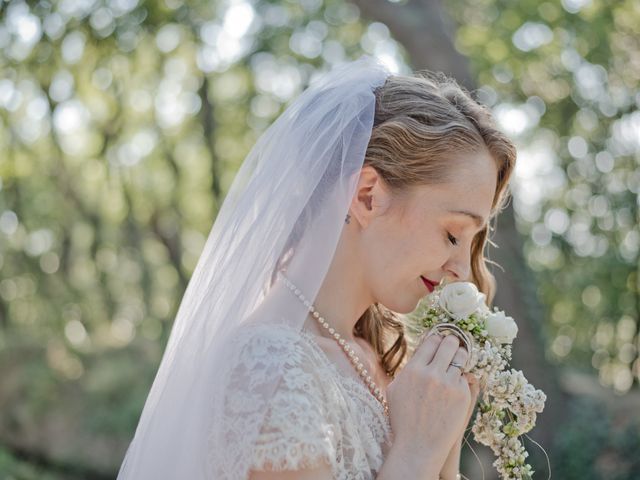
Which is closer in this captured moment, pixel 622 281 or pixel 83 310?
pixel 622 281

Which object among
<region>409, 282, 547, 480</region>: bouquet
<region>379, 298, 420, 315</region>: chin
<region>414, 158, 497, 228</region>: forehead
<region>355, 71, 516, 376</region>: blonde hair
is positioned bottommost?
<region>409, 282, 547, 480</region>: bouquet

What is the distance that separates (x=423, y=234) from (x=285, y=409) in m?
0.67

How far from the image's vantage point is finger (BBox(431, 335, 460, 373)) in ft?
7.85

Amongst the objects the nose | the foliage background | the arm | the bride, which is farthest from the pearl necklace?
the foliage background

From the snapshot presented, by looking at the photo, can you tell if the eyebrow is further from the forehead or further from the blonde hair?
the blonde hair

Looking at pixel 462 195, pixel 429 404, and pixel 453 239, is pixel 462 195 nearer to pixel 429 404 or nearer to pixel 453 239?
pixel 453 239

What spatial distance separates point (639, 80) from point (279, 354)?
41.9 ft

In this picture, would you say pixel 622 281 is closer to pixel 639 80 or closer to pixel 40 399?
pixel 639 80

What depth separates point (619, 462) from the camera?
338 inches

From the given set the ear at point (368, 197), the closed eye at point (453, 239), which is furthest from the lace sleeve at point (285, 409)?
the closed eye at point (453, 239)

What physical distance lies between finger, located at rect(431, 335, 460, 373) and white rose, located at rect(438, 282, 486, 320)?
12 cm

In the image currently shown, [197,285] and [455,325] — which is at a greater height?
[197,285]

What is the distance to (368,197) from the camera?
2.52m

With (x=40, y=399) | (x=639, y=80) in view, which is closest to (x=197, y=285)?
(x=40, y=399)
